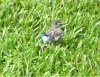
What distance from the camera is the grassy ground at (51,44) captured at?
541cm

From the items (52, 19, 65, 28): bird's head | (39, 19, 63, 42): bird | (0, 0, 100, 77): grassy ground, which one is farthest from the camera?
(52, 19, 65, 28): bird's head

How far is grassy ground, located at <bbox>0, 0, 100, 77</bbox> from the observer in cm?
541

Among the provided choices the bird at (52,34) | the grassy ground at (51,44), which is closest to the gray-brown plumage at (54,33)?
the bird at (52,34)

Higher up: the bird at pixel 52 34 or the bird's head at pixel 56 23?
the bird's head at pixel 56 23

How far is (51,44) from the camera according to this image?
5.83 metres

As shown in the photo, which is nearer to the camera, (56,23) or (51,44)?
(51,44)

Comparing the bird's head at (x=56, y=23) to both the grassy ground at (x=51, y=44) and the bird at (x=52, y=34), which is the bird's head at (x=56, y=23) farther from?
the grassy ground at (x=51, y=44)

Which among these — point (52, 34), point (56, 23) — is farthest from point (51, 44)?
point (56, 23)

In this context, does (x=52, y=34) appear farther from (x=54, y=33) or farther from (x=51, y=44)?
(x=51, y=44)

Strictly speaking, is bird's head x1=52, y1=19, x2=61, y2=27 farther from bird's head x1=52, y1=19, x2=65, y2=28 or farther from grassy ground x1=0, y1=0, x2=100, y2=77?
grassy ground x1=0, y1=0, x2=100, y2=77

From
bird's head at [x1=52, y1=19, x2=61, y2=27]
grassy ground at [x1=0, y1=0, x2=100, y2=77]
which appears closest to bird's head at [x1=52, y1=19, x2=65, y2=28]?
bird's head at [x1=52, y1=19, x2=61, y2=27]

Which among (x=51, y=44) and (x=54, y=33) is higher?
(x=54, y=33)

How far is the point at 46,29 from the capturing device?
19.7 feet

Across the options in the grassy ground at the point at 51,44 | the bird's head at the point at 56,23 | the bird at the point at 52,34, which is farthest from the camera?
the bird's head at the point at 56,23
